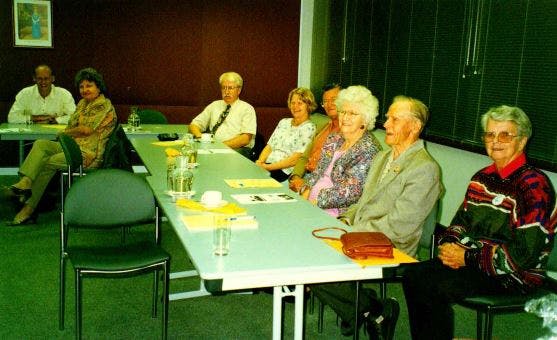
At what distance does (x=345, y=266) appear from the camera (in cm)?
212

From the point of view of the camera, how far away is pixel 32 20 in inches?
285

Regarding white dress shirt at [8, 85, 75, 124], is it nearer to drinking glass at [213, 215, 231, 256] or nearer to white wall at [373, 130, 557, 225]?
white wall at [373, 130, 557, 225]

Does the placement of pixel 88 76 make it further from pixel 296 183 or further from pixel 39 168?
pixel 296 183

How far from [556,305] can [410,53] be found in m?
4.95

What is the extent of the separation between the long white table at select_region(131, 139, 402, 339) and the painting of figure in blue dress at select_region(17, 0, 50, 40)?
16.7 ft

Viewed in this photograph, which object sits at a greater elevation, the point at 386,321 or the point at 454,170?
the point at 454,170

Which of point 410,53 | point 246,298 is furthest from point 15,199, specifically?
point 410,53

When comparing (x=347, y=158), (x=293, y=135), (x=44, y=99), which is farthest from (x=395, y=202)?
(x=44, y=99)

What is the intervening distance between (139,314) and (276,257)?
1.63 metres

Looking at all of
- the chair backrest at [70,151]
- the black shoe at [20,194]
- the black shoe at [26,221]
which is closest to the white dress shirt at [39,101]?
the black shoe at [20,194]

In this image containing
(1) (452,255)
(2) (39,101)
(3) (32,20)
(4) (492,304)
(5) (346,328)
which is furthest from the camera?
(3) (32,20)

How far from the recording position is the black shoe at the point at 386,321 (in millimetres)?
2750

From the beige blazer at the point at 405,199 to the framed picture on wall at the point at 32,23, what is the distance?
5.63m

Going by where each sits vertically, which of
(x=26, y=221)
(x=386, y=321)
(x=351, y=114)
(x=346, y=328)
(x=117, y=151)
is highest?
(x=351, y=114)
